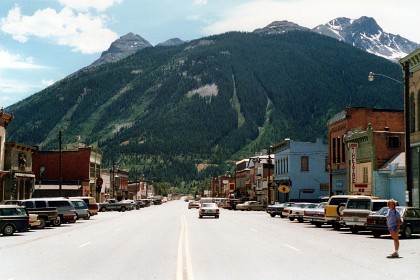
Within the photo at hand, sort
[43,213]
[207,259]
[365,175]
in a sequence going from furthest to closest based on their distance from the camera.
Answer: [365,175]
[43,213]
[207,259]

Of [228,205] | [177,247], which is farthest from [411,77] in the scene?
[228,205]

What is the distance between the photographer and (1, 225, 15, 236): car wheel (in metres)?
30.8

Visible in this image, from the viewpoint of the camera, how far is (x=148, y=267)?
1636 centimetres

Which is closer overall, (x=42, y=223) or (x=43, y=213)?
(x=42, y=223)

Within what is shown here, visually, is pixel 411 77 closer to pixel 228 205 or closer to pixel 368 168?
pixel 368 168

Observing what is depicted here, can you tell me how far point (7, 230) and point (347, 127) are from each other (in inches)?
1614

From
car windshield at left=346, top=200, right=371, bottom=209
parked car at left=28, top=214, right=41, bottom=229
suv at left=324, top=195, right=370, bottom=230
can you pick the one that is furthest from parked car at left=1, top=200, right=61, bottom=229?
car windshield at left=346, top=200, right=371, bottom=209

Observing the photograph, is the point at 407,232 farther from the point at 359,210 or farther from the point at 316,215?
the point at 316,215

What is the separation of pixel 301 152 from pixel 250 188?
4220 centimetres

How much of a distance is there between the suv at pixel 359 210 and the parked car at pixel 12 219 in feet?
58.5

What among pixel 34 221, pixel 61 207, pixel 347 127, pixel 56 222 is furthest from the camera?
pixel 347 127

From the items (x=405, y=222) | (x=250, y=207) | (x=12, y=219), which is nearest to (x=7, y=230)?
(x=12, y=219)

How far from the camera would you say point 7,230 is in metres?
30.9

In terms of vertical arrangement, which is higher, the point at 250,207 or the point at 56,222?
the point at 56,222
